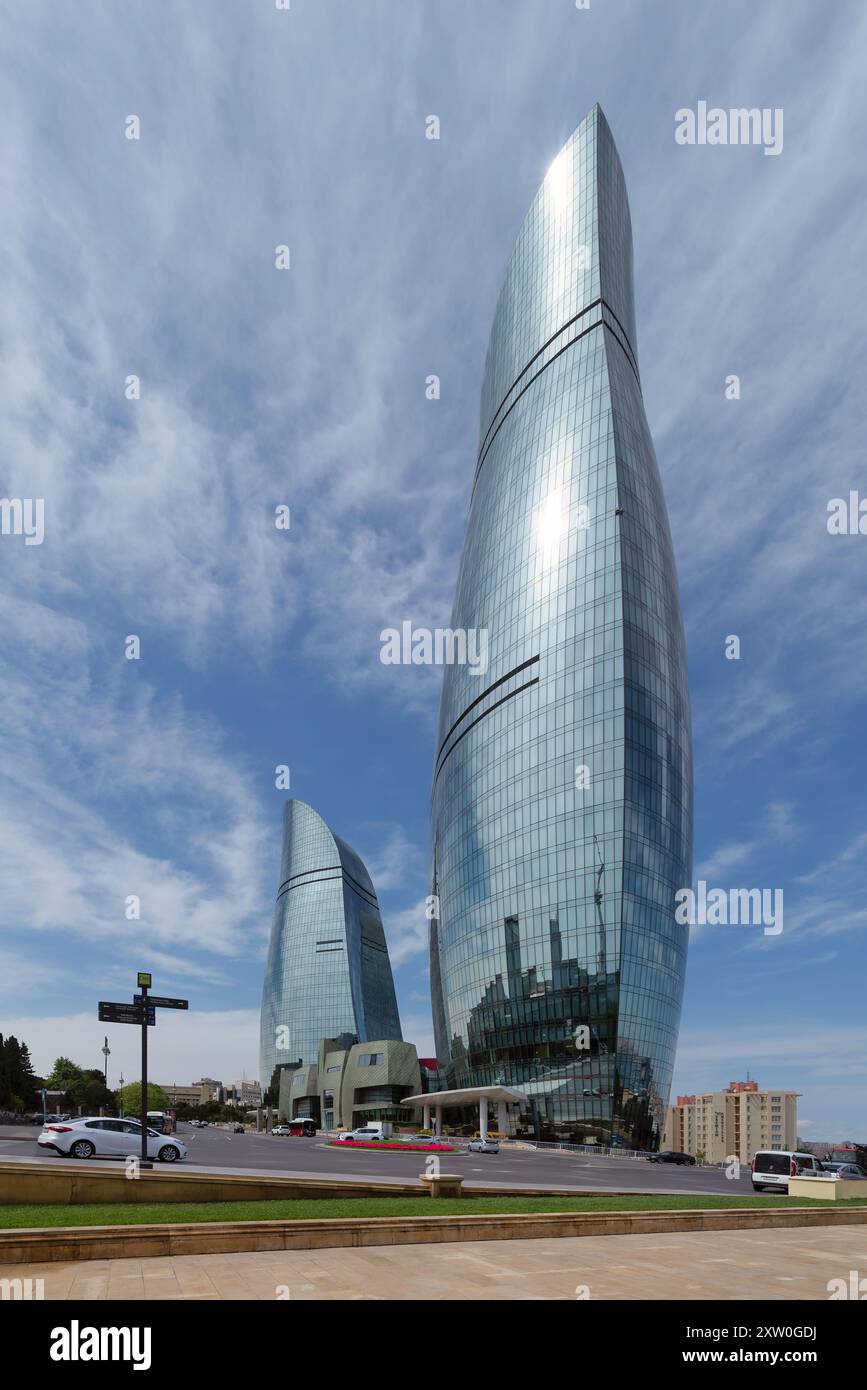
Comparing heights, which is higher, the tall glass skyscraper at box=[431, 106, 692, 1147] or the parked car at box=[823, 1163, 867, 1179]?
the tall glass skyscraper at box=[431, 106, 692, 1147]

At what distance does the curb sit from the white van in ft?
62.7

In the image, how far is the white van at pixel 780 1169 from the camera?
3534 cm

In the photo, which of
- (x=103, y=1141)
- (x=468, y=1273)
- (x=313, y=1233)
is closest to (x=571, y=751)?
(x=103, y=1141)

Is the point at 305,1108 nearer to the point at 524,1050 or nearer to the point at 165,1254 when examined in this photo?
the point at 524,1050

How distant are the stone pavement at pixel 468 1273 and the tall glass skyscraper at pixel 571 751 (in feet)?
232

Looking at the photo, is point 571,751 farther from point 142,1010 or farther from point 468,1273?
point 468,1273

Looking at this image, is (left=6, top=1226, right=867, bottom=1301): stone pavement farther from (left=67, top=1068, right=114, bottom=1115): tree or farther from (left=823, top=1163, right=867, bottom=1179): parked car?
(left=67, top=1068, right=114, bottom=1115): tree

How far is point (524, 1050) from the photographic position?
89688 mm

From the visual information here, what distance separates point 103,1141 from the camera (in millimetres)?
30312

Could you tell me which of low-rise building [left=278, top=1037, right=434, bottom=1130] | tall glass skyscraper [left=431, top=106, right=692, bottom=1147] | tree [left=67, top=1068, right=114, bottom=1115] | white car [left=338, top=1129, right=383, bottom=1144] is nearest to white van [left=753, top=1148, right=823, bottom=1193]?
white car [left=338, top=1129, right=383, bottom=1144]

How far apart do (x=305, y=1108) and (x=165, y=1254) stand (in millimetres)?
167807

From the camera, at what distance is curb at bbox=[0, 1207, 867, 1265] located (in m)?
12.1

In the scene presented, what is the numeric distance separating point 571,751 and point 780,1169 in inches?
2161
